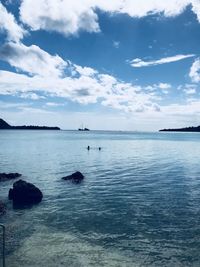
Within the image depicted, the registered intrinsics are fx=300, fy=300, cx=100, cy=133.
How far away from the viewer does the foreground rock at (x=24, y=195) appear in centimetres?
3891

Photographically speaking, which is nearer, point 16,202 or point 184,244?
point 184,244

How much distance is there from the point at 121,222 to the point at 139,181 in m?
22.8

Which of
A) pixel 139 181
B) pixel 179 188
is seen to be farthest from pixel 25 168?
pixel 179 188

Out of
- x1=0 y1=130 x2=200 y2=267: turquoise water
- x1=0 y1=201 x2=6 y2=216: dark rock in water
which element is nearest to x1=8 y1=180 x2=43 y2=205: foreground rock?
x1=0 y1=130 x2=200 y2=267: turquoise water

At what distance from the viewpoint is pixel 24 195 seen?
39656 millimetres

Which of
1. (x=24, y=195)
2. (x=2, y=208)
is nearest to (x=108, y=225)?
(x=2, y=208)

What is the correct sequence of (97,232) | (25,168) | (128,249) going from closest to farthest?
(128,249)
(97,232)
(25,168)

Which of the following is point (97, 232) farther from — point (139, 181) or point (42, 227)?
point (139, 181)

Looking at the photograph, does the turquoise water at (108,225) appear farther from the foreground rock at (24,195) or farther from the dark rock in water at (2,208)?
the foreground rock at (24,195)

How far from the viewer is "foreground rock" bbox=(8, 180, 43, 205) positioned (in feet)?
128

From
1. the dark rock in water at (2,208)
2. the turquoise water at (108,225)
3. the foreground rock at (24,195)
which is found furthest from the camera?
the foreground rock at (24,195)

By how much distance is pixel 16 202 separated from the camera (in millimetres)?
38594

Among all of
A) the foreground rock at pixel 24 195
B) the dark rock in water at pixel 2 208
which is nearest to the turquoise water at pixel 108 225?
the dark rock in water at pixel 2 208

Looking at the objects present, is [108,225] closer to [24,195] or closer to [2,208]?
[2,208]
